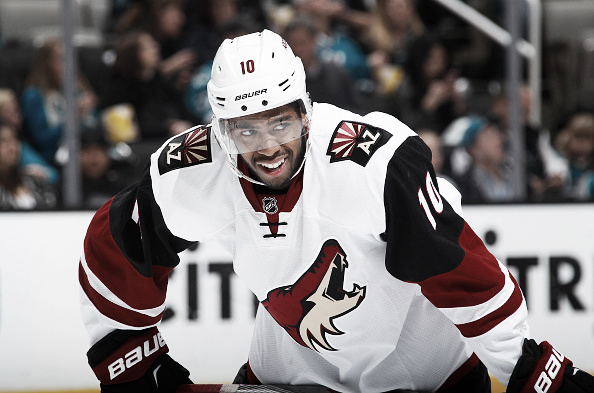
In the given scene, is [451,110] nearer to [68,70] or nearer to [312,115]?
[68,70]

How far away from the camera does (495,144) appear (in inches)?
142

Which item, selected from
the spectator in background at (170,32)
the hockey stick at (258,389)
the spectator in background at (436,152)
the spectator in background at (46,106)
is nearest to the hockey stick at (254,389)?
the hockey stick at (258,389)

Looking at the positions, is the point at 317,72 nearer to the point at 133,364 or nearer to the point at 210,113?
the point at 210,113

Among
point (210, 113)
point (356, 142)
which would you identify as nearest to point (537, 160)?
point (210, 113)

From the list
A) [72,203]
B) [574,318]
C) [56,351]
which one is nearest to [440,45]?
[574,318]

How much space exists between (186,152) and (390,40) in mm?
2654

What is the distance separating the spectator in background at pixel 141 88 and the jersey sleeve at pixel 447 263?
7.27ft

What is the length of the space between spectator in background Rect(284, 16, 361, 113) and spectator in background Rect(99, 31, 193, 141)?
605 millimetres

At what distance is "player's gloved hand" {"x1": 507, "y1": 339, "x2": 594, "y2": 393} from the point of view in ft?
5.22

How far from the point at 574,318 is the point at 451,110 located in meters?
1.44

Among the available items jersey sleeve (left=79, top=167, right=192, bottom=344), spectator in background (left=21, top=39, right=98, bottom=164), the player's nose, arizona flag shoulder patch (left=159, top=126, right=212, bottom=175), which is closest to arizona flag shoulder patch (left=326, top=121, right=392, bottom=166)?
the player's nose

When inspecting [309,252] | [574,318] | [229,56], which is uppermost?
[229,56]

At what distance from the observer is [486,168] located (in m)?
3.55

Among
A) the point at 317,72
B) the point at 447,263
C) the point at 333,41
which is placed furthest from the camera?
the point at 333,41
